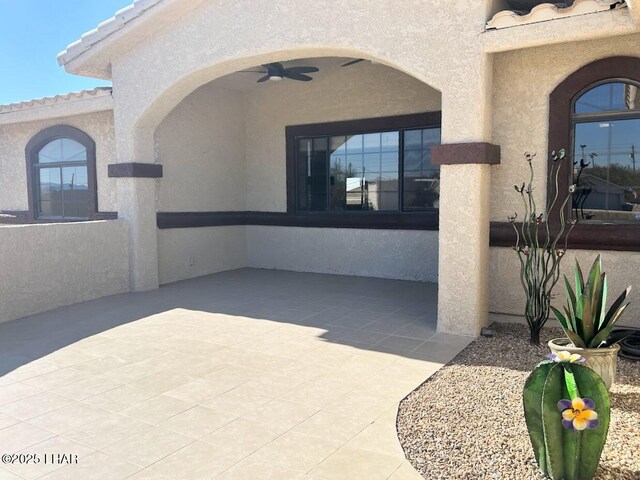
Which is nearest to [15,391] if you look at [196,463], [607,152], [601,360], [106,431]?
[106,431]

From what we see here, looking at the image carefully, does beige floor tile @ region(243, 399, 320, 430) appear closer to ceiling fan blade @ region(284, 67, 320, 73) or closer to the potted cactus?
the potted cactus

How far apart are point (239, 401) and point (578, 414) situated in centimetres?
264

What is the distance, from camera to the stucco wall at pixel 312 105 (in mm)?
10039

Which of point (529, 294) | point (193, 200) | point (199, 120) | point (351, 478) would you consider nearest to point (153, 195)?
point (193, 200)

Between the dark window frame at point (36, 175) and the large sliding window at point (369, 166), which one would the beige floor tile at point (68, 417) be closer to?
the dark window frame at point (36, 175)

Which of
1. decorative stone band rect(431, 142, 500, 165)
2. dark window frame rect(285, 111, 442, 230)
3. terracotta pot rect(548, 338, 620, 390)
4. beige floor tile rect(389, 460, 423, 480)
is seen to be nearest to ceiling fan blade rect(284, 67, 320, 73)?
dark window frame rect(285, 111, 442, 230)

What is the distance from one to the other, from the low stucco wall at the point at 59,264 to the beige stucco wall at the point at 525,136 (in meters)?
6.22

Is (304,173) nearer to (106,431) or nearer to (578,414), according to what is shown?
(106,431)

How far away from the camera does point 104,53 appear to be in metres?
9.18

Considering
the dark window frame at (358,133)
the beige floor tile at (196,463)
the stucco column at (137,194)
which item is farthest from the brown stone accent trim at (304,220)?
the beige floor tile at (196,463)

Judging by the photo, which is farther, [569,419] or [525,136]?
[525,136]

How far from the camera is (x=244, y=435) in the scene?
3861 mm

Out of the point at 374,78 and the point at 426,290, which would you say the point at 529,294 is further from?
the point at 374,78

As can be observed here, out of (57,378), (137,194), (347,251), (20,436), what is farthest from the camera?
(347,251)
